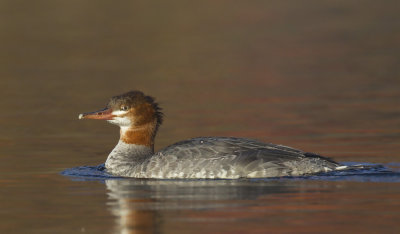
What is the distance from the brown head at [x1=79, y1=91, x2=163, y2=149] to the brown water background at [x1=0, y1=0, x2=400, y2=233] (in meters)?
1.02

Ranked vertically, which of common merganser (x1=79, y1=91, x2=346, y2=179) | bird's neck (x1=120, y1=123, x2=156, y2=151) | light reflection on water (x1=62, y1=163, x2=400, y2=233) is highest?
bird's neck (x1=120, y1=123, x2=156, y2=151)

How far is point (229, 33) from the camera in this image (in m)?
38.0

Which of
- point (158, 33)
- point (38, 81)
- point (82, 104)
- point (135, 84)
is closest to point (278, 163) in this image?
point (82, 104)

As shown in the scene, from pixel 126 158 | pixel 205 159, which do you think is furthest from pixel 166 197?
pixel 126 158

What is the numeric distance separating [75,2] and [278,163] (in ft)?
115

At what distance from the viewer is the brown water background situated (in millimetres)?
12281

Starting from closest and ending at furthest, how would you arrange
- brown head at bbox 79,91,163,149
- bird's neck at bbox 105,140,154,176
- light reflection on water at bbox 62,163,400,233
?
light reflection on water at bbox 62,163,400,233, bird's neck at bbox 105,140,154,176, brown head at bbox 79,91,163,149

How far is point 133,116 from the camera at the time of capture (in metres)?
15.9

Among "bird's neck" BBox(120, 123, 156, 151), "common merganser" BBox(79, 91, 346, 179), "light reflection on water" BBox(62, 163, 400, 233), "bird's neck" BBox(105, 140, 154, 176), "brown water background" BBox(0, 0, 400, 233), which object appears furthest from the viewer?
"bird's neck" BBox(120, 123, 156, 151)

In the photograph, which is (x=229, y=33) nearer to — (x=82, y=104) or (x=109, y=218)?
(x=82, y=104)

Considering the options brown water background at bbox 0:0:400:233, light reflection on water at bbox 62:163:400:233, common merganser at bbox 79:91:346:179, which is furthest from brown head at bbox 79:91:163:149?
brown water background at bbox 0:0:400:233

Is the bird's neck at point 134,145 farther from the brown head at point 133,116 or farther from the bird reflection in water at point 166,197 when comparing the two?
the bird reflection in water at point 166,197

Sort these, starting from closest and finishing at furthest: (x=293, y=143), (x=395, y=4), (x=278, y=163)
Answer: (x=278, y=163)
(x=293, y=143)
(x=395, y=4)

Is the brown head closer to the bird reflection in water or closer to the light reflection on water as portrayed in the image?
the light reflection on water
